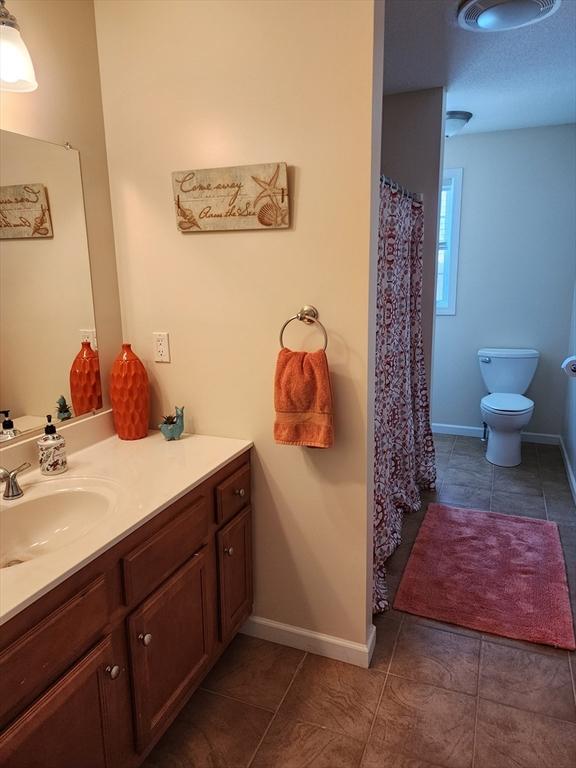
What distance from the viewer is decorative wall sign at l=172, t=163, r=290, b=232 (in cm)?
168

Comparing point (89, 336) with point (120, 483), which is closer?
point (120, 483)

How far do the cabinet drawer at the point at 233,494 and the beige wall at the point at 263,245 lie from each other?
0.22 ft

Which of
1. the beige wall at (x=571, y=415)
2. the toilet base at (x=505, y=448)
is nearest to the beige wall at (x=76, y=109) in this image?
the toilet base at (x=505, y=448)

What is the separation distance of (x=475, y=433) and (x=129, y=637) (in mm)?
3686

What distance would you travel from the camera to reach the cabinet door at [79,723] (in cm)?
103

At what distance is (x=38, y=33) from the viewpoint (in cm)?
163

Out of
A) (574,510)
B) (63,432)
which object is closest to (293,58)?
(63,432)

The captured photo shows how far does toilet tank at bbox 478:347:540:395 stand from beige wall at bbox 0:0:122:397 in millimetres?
3030

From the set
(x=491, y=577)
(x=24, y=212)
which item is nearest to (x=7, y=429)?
(x=24, y=212)

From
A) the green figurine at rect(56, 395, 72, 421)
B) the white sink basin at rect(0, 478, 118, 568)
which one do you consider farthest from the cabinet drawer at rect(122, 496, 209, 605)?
the green figurine at rect(56, 395, 72, 421)

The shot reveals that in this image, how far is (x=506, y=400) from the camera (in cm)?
380

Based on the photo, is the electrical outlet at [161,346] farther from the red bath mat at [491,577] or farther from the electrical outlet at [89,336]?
the red bath mat at [491,577]

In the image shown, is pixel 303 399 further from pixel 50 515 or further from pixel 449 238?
pixel 449 238

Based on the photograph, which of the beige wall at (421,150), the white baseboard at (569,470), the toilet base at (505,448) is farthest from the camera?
the toilet base at (505,448)
